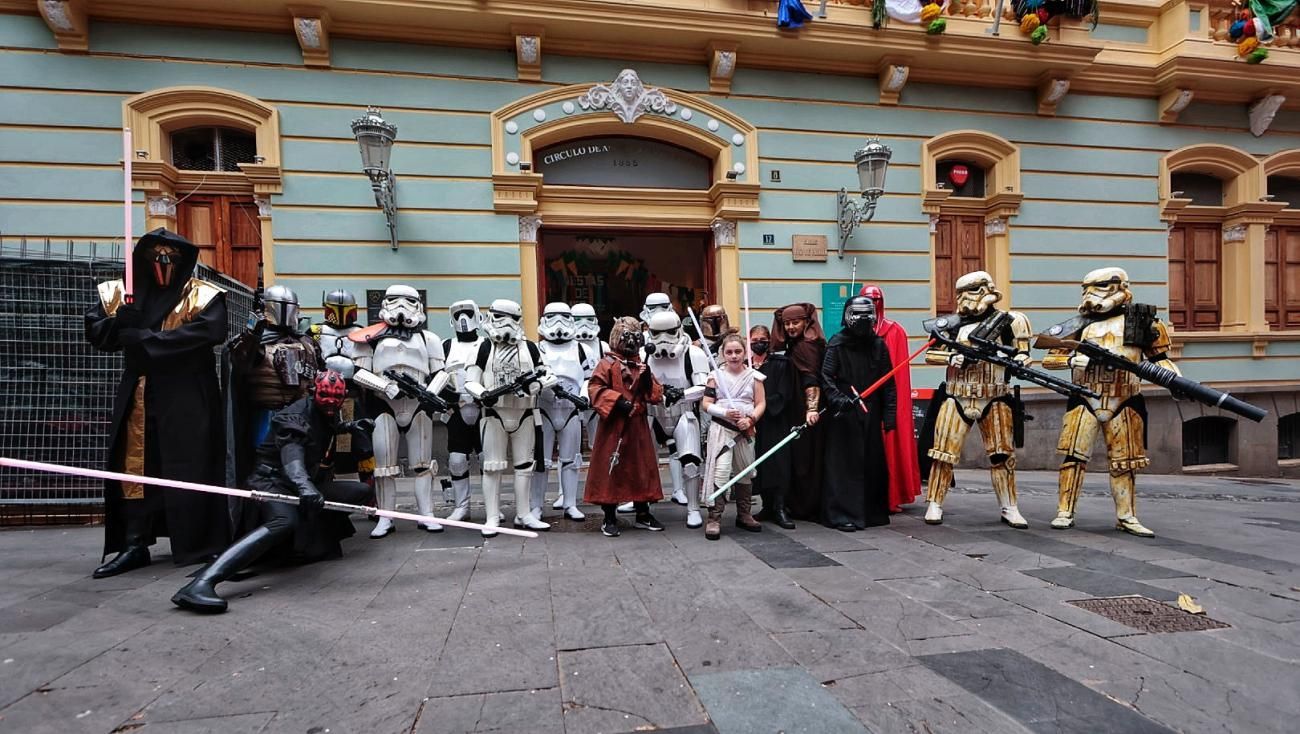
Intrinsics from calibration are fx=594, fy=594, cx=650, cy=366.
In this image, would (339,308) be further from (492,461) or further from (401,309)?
(492,461)

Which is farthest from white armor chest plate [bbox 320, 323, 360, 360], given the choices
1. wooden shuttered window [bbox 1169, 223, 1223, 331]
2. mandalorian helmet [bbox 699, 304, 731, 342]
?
wooden shuttered window [bbox 1169, 223, 1223, 331]

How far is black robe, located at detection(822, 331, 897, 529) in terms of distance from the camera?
577cm

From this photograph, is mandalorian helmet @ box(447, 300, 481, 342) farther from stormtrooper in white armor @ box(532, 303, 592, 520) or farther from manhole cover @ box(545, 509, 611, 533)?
manhole cover @ box(545, 509, 611, 533)

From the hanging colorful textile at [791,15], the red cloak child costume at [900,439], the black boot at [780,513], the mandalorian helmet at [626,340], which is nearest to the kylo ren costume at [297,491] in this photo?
the mandalorian helmet at [626,340]

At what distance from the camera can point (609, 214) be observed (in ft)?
31.9

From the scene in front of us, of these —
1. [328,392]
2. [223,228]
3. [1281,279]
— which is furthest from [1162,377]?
[223,228]

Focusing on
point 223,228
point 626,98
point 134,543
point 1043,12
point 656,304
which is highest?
point 1043,12

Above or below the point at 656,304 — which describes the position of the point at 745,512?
below

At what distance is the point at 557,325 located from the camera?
20.7ft

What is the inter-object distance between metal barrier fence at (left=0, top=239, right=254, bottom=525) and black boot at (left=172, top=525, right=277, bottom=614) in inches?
120

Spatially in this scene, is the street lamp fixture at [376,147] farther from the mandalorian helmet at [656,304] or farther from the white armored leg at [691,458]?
the white armored leg at [691,458]

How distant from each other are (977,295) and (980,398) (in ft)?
3.39

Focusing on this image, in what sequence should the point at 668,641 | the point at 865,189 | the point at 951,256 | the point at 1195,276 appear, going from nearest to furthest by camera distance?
the point at 668,641 < the point at 865,189 < the point at 951,256 < the point at 1195,276

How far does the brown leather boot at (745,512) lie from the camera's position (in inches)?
224
